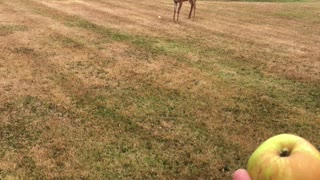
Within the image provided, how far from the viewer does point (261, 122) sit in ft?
21.1

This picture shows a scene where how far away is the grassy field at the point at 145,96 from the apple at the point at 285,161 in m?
2.68

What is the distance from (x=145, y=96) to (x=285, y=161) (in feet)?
17.6

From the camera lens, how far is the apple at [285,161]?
2.10 metres

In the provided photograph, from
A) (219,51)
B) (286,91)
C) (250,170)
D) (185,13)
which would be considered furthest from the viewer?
(185,13)

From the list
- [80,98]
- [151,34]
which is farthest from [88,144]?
[151,34]

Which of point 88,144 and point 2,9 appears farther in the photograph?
point 2,9

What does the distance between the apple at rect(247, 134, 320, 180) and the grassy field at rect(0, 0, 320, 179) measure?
2.68 m

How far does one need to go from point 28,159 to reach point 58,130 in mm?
880

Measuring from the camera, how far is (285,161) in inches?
83.4

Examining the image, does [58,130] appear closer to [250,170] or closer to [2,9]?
[250,170]

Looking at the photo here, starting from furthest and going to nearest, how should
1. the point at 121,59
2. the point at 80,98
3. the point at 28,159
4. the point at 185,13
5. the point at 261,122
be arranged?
1. the point at 185,13
2. the point at 121,59
3. the point at 80,98
4. the point at 261,122
5. the point at 28,159

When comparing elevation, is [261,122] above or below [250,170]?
below

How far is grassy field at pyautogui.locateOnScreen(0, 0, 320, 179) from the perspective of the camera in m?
5.20

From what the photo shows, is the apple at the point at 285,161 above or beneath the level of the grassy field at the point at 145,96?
above
